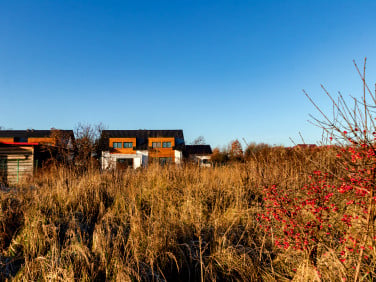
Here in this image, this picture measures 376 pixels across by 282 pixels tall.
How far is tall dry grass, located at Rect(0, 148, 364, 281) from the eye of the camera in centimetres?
226

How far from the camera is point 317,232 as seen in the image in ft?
8.08

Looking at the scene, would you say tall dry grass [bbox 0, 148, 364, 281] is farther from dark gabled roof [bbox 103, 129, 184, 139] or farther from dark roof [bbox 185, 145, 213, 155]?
dark roof [bbox 185, 145, 213, 155]

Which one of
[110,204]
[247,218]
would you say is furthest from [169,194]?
[247,218]

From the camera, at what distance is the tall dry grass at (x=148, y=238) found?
226cm

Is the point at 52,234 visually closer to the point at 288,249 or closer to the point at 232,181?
the point at 288,249

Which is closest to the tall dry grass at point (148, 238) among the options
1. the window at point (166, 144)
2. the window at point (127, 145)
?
the window at point (166, 144)

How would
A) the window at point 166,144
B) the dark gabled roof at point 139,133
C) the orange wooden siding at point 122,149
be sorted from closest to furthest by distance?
1. the orange wooden siding at point 122,149
2. the window at point 166,144
3. the dark gabled roof at point 139,133

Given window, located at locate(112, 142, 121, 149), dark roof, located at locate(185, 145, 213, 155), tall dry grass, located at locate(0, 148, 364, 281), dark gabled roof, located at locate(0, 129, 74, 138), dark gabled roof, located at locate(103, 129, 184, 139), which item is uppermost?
dark gabled roof, located at locate(103, 129, 184, 139)

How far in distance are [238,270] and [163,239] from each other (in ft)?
2.91

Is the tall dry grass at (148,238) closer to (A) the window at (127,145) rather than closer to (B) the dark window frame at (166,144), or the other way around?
(B) the dark window frame at (166,144)

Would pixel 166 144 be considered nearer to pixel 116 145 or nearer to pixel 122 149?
pixel 122 149

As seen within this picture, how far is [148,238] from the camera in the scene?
104 inches

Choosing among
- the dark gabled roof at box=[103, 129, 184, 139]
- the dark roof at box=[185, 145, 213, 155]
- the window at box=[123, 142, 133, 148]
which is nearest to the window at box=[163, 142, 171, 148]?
the dark gabled roof at box=[103, 129, 184, 139]

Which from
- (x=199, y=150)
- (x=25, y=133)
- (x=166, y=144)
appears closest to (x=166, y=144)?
(x=166, y=144)
